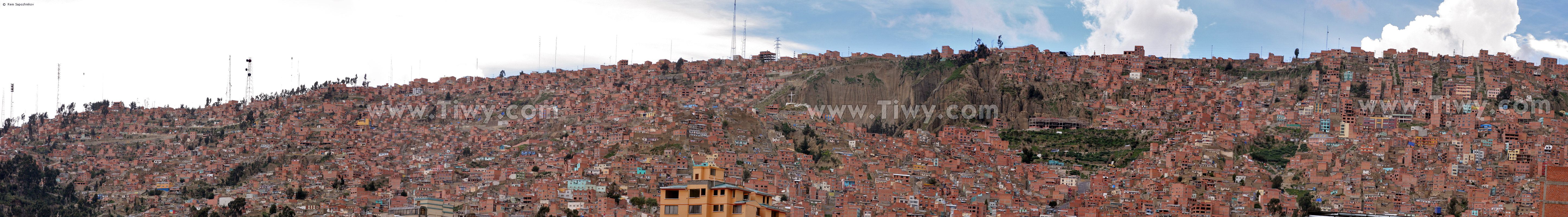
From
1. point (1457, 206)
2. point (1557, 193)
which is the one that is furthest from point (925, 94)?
point (1557, 193)

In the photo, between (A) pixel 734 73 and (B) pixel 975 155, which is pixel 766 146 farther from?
(A) pixel 734 73

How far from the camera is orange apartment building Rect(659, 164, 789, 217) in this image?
17000mm

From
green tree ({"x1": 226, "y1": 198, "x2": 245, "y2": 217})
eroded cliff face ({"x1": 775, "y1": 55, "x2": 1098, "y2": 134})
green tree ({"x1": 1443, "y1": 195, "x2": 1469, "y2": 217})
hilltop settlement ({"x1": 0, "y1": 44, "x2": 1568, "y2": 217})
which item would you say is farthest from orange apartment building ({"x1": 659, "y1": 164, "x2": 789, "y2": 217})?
eroded cliff face ({"x1": 775, "y1": 55, "x2": 1098, "y2": 134})

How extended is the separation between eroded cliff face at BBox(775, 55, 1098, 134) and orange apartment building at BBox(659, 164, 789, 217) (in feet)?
161

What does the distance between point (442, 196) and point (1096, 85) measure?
104 feet

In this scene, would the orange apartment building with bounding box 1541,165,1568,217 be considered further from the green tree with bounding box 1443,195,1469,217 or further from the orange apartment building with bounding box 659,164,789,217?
the green tree with bounding box 1443,195,1469,217

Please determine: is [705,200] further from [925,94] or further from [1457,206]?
[925,94]

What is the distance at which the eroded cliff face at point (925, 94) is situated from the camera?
221ft

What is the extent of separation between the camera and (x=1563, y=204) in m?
17.0

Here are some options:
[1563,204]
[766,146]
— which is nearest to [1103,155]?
[766,146]

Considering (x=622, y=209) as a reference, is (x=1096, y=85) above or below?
above

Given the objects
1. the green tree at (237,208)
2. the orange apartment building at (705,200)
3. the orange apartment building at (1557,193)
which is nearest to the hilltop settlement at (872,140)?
the green tree at (237,208)

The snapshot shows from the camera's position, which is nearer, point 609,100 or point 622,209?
point 622,209

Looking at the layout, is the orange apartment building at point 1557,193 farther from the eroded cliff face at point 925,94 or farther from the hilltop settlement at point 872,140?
the eroded cliff face at point 925,94
